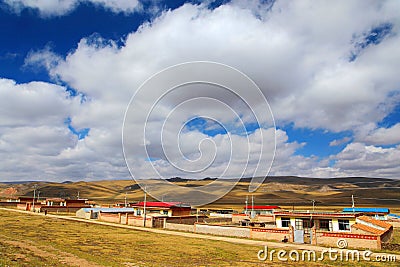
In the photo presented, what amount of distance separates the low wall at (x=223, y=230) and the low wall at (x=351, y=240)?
30.4 feet

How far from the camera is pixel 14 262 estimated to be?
1962cm

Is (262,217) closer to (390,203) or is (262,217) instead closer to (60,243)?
(60,243)

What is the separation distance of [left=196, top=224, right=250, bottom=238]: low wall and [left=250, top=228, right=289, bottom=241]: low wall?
1063 mm

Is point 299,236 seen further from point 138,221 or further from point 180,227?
point 138,221

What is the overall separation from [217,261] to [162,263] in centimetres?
425

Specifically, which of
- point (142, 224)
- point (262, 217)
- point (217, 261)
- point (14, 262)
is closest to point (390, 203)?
point (262, 217)

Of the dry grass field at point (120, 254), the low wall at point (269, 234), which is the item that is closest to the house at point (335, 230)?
the low wall at point (269, 234)

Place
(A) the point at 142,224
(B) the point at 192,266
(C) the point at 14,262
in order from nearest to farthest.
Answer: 1. (C) the point at 14,262
2. (B) the point at 192,266
3. (A) the point at 142,224

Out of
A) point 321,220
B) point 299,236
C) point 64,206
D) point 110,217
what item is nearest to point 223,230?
point 299,236

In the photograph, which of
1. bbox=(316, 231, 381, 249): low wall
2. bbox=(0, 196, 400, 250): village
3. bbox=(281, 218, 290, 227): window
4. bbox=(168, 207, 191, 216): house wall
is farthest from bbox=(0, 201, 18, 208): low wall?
bbox=(316, 231, 381, 249): low wall

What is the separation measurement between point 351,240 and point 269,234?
918cm

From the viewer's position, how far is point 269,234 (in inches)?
1494

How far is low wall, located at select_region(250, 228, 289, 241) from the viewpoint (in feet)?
121

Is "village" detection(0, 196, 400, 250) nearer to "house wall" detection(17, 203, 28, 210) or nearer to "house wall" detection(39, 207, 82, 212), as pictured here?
"house wall" detection(39, 207, 82, 212)
